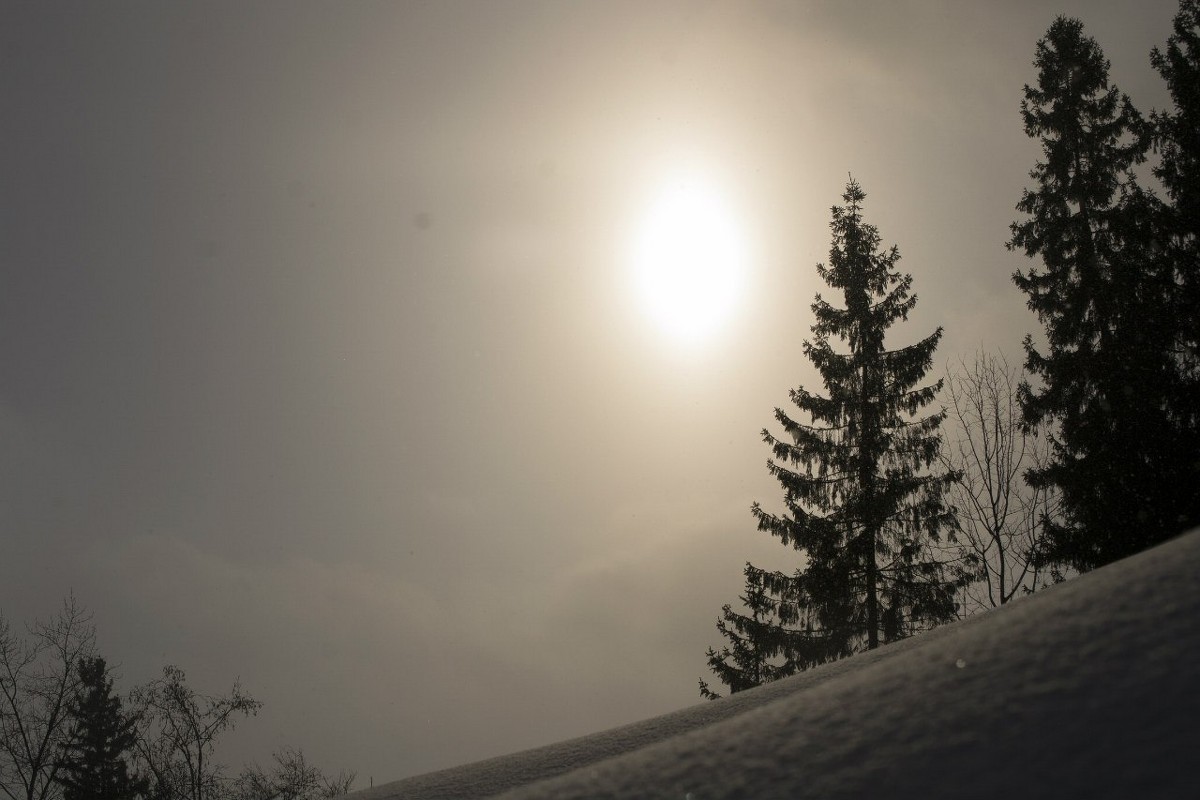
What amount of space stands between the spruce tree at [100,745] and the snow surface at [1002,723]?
3911 centimetres

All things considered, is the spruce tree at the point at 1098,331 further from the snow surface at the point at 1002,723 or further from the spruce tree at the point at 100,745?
the spruce tree at the point at 100,745

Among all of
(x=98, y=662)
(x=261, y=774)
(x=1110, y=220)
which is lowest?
(x=261, y=774)

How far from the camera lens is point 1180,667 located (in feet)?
5.63

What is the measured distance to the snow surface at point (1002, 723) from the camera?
1508 mm

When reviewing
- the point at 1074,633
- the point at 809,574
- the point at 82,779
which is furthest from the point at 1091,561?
the point at 82,779

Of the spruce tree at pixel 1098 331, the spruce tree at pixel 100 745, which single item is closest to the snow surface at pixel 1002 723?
the spruce tree at pixel 1098 331

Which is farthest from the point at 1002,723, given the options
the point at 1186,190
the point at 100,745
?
the point at 100,745

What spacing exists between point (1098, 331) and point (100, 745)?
148 ft

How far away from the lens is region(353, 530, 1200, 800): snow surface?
4.95 feet

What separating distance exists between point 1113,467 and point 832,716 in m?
15.6

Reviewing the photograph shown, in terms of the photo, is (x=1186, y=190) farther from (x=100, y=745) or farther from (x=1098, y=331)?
(x=100, y=745)

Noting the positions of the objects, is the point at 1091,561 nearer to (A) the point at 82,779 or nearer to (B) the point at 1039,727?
(B) the point at 1039,727

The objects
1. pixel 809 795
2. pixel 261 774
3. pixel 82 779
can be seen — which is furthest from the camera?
pixel 82 779

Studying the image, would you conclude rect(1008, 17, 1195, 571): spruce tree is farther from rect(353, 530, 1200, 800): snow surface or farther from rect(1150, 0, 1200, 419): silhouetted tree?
rect(353, 530, 1200, 800): snow surface
